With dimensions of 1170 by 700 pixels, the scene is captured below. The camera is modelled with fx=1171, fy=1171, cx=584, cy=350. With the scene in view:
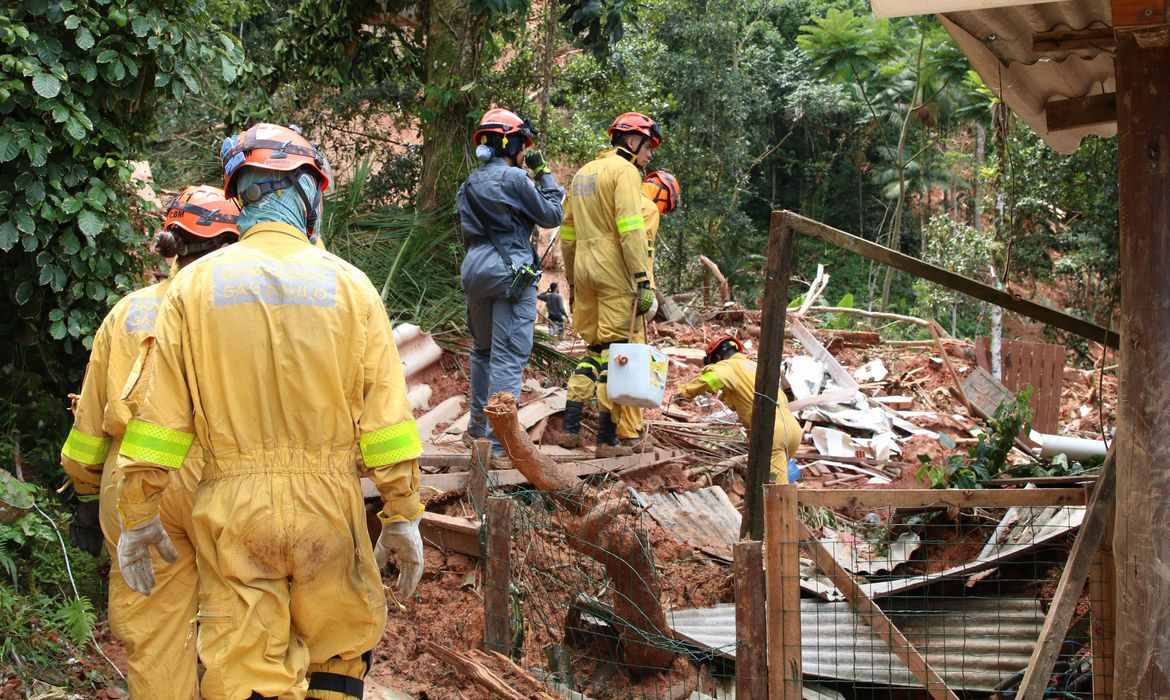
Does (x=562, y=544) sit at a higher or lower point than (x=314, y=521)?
lower

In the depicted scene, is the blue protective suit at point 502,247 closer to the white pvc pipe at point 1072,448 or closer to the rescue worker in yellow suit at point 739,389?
the rescue worker in yellow suit at point 739,389

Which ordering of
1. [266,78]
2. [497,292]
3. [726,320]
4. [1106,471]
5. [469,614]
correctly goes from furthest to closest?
1. [726,320]
2. [266,78]
3. [497,292]
4. [469,614]
5. [1106,471]

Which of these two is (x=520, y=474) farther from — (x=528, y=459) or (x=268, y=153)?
(x=268, y=153)

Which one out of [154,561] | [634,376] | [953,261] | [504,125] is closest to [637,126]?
[504,125]

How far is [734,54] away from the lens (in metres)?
23.9

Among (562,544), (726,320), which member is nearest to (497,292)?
(562,544)

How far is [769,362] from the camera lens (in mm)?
5512

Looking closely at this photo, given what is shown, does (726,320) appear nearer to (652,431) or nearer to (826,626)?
(652,431)

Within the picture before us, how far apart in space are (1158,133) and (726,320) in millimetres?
11237

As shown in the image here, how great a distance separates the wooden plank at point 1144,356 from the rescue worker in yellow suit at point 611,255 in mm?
4131

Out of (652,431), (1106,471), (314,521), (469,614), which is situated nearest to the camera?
(314,521)

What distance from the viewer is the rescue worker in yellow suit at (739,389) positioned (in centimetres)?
737

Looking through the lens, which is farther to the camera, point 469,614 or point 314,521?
point 469,614

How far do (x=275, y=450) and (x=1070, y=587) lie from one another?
2.90 meters
